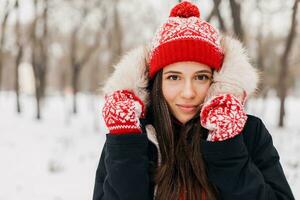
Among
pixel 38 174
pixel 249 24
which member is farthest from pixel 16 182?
pixel 249 24

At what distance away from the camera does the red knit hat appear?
6.23 ft

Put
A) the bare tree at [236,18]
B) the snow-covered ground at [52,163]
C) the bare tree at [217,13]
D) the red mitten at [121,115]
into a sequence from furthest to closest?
the bare tree at [236,18] → the bare tree at [217,13] → the snow-covered ground at [52,163] → the red mitten at [121,115]

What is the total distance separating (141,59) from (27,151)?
26.0 ft

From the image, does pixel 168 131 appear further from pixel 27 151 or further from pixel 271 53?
pixel 271 53

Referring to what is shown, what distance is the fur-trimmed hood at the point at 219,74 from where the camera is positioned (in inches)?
73.2

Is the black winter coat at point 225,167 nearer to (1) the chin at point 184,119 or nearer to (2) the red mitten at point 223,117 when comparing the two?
(2) the red mitten at point 223,117

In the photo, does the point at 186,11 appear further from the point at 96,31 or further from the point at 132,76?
the point at 96,31

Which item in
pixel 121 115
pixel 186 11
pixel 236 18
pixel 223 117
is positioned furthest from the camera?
pixel 236 18

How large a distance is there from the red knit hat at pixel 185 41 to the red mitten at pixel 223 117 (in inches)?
9.1

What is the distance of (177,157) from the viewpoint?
6.31ft

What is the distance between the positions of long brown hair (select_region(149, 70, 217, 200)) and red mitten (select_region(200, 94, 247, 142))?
0.13 metres

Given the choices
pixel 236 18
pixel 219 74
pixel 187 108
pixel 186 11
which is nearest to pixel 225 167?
pixel 187 108

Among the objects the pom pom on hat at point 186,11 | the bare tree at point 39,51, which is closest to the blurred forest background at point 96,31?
the bare tree at point 39,51

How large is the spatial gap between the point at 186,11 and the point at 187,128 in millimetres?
628
